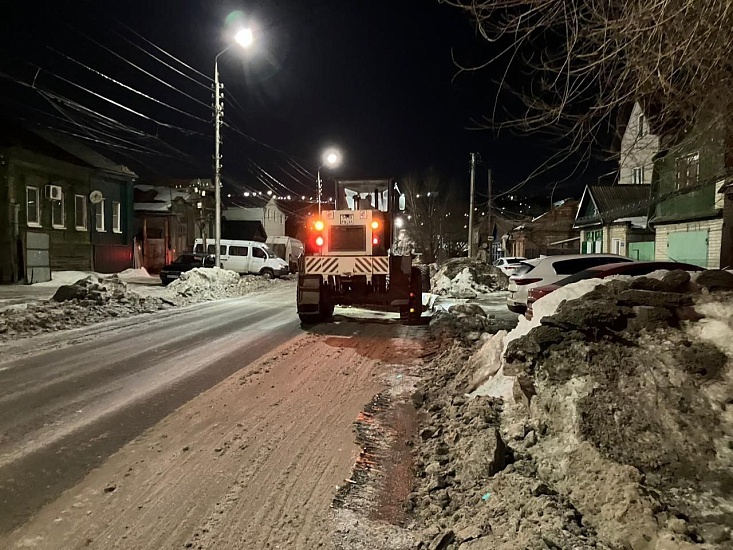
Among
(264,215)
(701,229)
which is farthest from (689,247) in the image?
(264,215)

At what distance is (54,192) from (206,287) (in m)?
11.3

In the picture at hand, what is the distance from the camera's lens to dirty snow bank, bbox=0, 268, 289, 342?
11.5 metres

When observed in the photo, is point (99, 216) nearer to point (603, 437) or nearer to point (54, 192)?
point (54, 192)

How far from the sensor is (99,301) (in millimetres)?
14484

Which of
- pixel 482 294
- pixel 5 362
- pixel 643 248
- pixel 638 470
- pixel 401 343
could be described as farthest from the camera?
pixel 643 248

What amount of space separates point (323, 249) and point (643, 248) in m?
20.8

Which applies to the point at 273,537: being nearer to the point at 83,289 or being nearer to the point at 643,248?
the point at 83,289

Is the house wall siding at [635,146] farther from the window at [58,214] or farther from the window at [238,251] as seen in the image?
the window at [58,214]

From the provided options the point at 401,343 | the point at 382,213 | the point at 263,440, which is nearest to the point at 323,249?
the point at 382,213

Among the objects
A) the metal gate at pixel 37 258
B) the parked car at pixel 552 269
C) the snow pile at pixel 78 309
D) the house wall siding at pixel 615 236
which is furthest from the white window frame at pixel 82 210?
the house wall siding at pixel 615 236

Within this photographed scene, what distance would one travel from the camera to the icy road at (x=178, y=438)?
138 inches

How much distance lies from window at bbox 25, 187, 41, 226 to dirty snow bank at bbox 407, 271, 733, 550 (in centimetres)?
2600

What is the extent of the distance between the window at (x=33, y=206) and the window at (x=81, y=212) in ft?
9.29

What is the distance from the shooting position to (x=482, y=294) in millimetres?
22234
